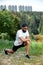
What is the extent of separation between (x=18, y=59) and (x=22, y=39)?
0.25 metres

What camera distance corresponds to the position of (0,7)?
2521 mm

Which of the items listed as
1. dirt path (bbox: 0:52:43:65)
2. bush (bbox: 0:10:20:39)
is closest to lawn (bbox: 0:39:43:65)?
dirt path (bbox: 0:52:43:65)

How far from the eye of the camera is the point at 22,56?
241 centimetres

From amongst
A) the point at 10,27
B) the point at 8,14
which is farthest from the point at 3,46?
the point at 8,14

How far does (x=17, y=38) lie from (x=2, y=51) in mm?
247

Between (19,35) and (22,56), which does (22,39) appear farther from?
(22,56)

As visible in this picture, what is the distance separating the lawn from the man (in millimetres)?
45

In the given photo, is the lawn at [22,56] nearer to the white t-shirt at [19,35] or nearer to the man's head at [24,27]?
the white t-shirt at [19,35]

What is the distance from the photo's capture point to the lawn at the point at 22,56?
2342 mm

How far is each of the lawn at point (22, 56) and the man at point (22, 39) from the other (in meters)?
0.04

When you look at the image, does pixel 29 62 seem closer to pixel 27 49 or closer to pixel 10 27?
pixel 27 49

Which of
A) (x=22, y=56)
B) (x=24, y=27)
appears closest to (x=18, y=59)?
(x=22, y=56)

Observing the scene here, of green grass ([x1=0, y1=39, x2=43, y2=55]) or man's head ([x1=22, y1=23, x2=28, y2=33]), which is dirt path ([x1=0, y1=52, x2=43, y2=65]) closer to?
green grass ([x1=0, y1=39, x2=43, y2=55])

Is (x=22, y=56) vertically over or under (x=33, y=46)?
under
